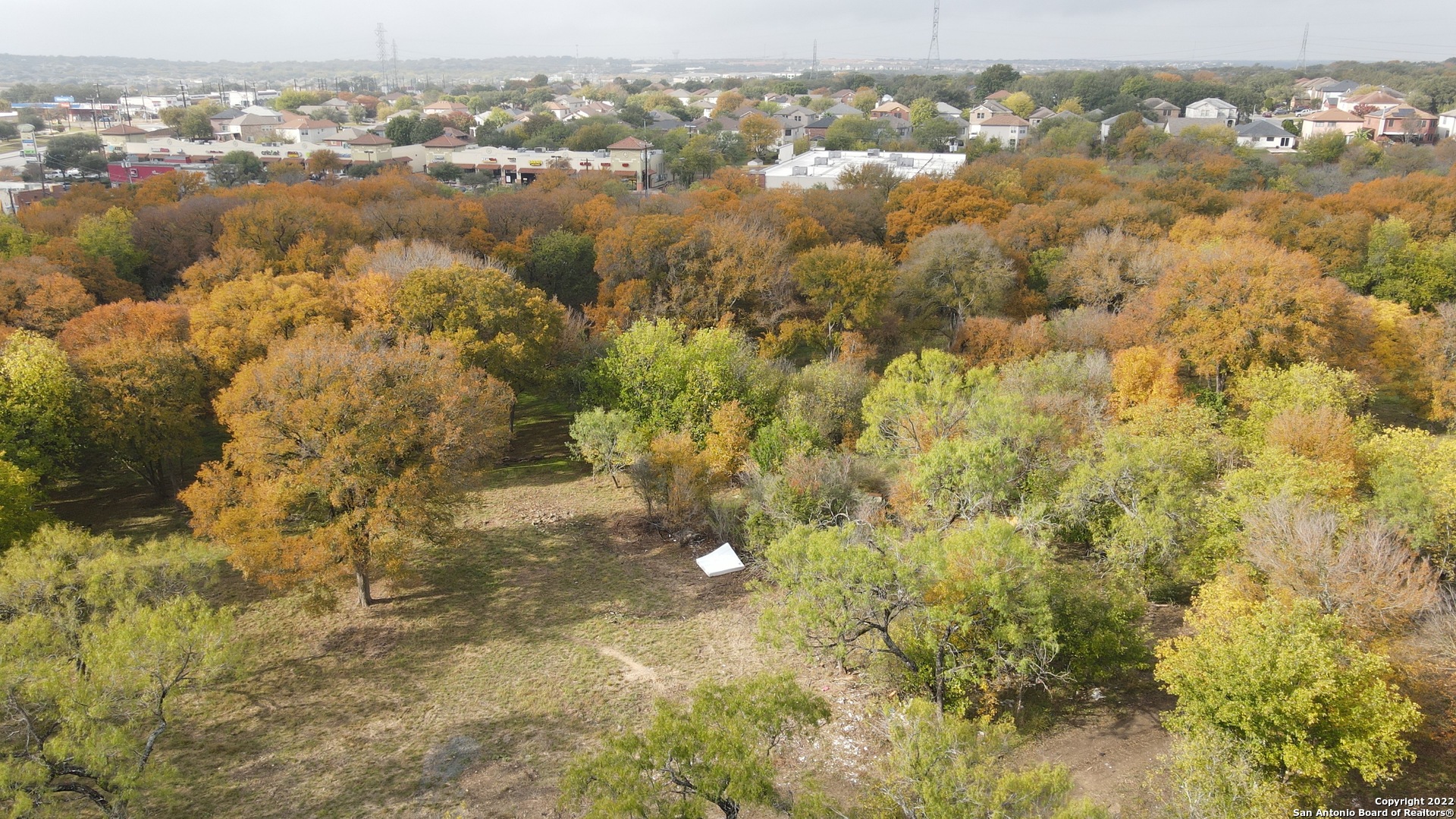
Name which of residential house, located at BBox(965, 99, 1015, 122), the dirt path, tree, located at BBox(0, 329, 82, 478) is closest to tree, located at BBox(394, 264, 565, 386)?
tree, located at BBox(0, 329, 82, 478)

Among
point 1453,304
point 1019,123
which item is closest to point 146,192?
point 1453,304

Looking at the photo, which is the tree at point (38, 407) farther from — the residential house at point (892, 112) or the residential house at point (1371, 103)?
the residential house at point (1371, 103)

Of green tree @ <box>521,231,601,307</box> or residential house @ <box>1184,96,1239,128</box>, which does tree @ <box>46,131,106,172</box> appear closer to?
green tree @ <box>521,231,601,307</box>

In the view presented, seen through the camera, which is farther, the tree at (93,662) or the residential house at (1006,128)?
the residential house at (1006,128)

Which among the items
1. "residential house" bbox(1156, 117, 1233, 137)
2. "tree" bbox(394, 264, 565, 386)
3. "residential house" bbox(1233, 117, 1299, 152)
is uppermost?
"residential house" bbox(1156, 117, 1233, 137)

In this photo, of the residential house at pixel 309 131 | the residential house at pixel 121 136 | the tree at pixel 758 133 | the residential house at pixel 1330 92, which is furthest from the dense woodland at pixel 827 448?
the residential house at pixel 1330 92
